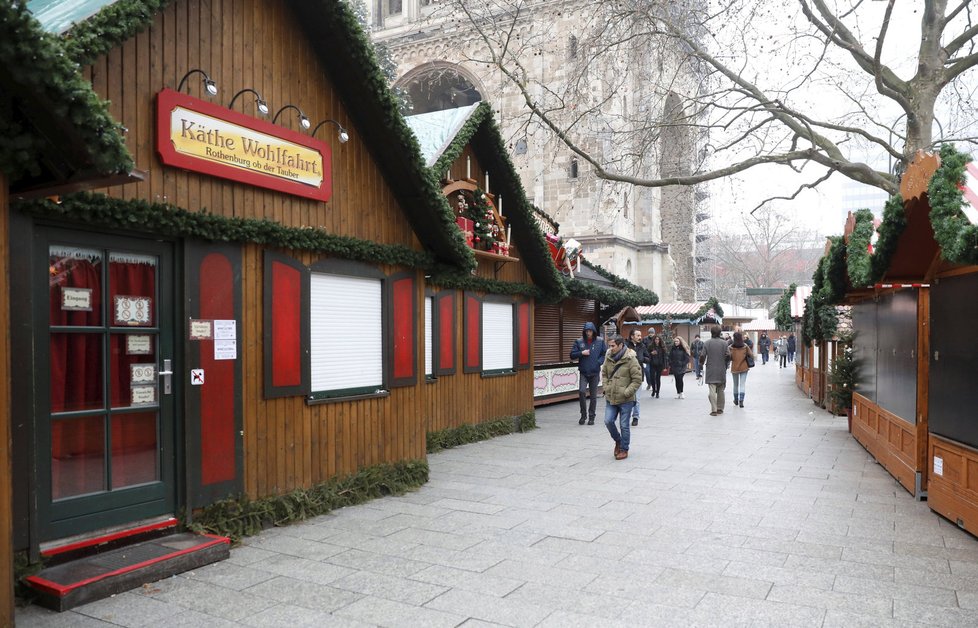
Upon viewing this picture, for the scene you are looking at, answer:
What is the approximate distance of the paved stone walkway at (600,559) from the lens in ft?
15.4

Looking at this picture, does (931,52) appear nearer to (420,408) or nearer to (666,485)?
(666,485)

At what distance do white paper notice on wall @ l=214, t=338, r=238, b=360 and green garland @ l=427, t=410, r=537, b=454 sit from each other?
5.11 m

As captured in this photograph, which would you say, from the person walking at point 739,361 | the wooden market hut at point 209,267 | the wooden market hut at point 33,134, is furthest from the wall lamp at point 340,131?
the person walking at point 739,361

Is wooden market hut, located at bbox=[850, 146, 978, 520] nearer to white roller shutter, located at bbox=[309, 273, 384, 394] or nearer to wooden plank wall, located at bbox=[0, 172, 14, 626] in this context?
white roller shutter, located at bbox=[309, 273, 384, 394]

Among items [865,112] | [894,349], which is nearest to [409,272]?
[894,349]

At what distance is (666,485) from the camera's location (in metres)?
8.84

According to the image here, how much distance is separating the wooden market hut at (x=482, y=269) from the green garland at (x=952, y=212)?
21.1ft

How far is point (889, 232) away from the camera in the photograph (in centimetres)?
757

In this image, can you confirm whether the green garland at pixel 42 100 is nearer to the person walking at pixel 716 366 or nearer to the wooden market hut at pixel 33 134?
the wooden market hut at pixel 33 134

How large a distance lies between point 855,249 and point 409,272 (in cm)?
542

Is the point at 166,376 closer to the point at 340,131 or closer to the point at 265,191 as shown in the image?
the point at 265,191

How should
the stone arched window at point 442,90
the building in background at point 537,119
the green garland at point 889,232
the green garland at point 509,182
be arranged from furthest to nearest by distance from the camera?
1. the stone arched window at point 442,90
2. the building in background at point 537,119
3. the green garland at point 509,182
4. the green garland at point 889,232

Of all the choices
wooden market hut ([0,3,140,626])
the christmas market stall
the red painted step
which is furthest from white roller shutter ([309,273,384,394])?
wooden market hut ([0,3,140,626])

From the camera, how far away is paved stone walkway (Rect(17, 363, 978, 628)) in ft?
15.4
